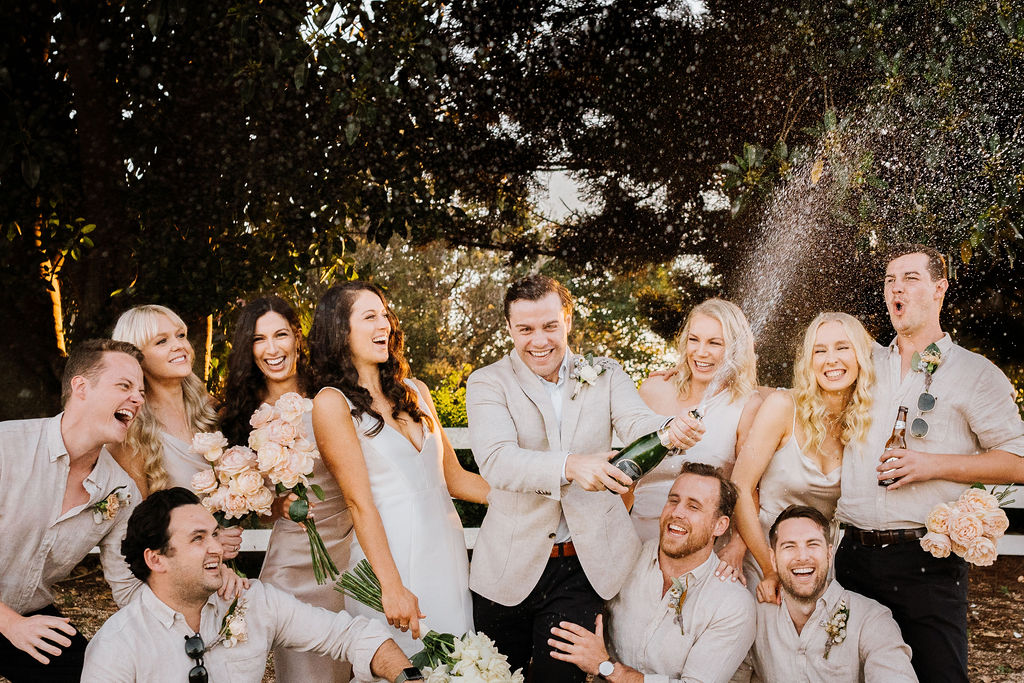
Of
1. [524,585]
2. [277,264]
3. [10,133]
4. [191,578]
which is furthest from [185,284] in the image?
[524,585]

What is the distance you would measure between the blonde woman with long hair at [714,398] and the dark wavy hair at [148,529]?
1.72 meters

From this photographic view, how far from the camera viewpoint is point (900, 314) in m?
3.22

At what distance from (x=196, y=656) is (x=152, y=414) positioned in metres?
1.02

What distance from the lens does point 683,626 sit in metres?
2.93

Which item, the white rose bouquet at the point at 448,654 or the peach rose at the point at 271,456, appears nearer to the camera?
the white rose bouquet at the point at 448,654

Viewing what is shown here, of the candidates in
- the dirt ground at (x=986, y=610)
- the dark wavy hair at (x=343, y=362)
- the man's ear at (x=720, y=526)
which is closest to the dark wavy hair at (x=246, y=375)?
the dark wavy hair at (x=343, y=362)

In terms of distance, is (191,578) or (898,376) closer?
(191,578)

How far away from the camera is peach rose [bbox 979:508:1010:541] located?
2.88 metres

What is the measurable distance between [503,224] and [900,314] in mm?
3089

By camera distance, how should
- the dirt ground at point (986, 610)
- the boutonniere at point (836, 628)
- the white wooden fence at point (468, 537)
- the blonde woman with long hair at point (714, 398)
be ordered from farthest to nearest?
1. the white wooden fence at point (468, 537)
2. the dirt ground at point (986, 610)
3. the blonde woman with long hair at point (714, 398)
4. the boutonniere at point (836, 628)

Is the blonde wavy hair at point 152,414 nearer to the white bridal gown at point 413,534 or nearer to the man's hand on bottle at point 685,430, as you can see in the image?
the white bridal gown at point 413,534

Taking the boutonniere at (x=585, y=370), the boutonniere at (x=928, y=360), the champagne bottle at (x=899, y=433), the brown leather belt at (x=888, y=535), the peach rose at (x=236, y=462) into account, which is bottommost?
the brown leather belt at (x=888, y=535)

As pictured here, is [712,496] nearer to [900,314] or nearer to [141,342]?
[900,314]

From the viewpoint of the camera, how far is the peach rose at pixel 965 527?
284 cm
